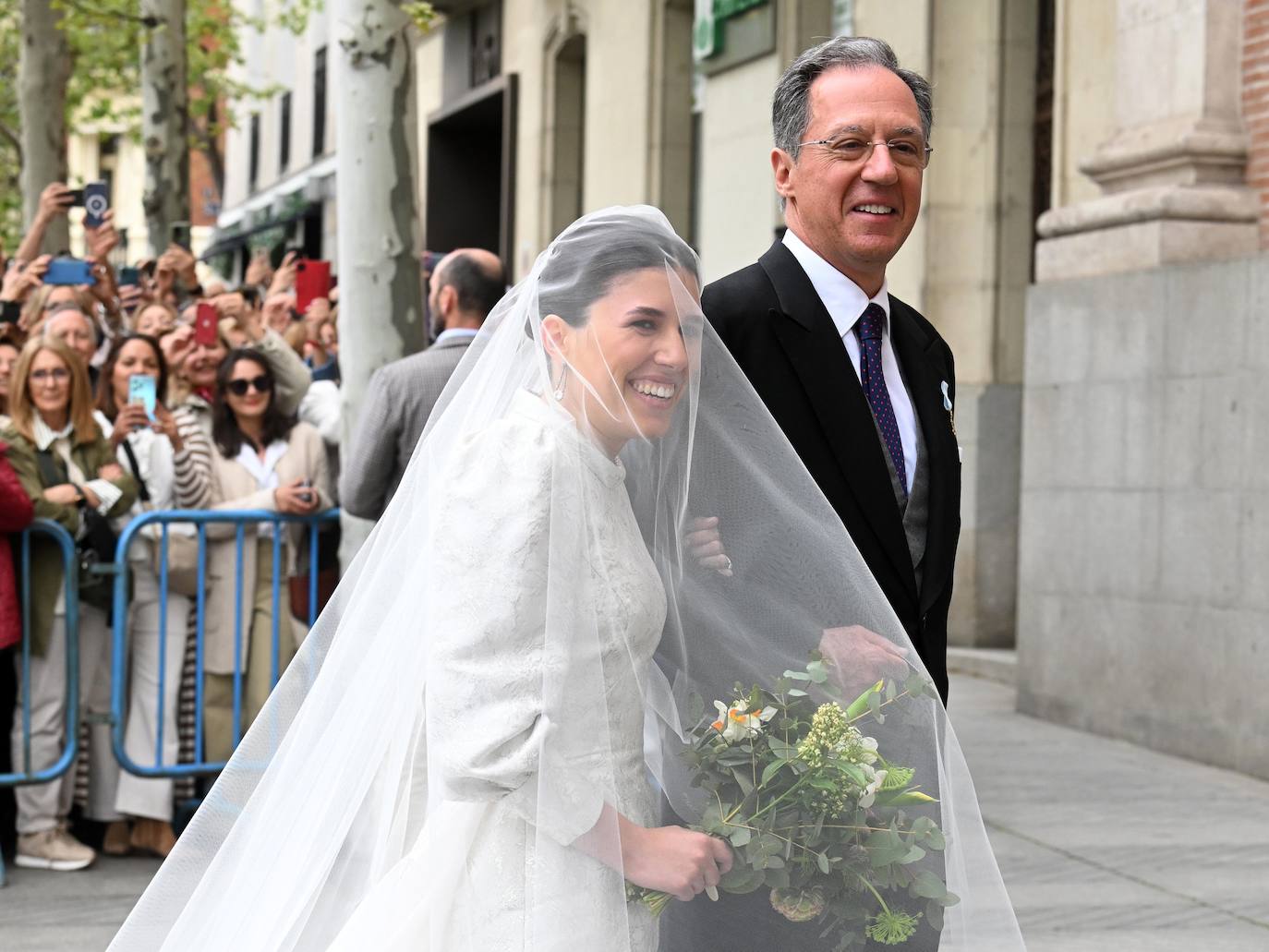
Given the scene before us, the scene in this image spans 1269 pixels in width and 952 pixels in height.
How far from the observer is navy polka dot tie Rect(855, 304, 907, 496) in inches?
136

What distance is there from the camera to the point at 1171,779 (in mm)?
8469

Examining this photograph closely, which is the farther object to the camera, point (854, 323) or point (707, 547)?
point (854, 323)

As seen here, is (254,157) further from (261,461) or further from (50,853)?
(50,853)

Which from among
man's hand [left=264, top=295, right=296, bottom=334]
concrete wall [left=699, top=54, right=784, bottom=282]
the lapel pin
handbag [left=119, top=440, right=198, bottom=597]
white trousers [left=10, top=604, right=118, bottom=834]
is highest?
concrete wall [left=699, top=54, right=784, bottom=282]

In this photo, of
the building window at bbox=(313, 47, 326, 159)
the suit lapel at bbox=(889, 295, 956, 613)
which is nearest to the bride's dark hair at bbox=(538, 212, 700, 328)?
the suit lapel at bbox=(889, 295, 956, 613)

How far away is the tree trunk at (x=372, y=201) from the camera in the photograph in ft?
24.4

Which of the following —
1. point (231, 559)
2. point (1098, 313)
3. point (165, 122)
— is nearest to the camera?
point (231, 559)

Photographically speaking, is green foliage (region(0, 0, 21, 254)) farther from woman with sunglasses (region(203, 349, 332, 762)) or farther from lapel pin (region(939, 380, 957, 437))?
lapel pin (region(939, 380, 957, 437))

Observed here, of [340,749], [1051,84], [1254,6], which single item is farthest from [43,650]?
[1051,84]

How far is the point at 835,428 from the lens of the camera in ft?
10.9

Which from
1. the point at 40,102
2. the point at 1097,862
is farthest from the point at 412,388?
the point at 40,102

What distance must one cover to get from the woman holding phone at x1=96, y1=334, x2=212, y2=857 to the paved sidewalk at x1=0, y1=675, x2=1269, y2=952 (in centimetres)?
19

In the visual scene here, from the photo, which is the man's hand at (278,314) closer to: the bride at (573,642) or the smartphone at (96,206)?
the smartphone at (96,206)

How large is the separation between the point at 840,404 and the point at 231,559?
435cm
